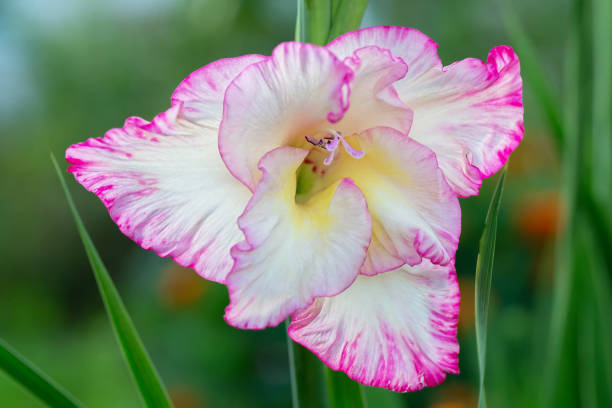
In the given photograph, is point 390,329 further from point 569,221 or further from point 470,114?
point 569,221

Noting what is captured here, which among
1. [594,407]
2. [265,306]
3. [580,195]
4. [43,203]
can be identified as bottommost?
[43,203]

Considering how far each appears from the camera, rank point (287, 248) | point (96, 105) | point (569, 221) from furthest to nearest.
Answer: point (96, 105) < point (569, 221) < point (287, 248)

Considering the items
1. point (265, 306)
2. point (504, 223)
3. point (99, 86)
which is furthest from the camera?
point (99, 86)

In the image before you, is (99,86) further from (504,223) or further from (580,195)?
(580,195)

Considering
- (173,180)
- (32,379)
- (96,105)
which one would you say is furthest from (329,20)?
(96,105)

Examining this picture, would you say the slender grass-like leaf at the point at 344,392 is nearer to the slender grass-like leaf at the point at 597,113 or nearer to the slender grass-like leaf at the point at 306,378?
the slender grass-like leaf at the point at 306,378

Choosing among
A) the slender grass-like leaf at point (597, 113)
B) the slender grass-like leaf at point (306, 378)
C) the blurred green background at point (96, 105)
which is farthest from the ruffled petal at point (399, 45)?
the blurred green background at point (96, 105)

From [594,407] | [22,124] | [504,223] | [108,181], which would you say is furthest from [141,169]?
[22,124]
